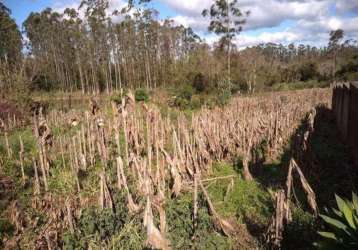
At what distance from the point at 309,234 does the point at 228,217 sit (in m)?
1.20

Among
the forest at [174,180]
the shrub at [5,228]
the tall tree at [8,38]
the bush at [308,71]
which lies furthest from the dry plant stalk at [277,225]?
the bush at [308,71]

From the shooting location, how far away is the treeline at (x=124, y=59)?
26094mm

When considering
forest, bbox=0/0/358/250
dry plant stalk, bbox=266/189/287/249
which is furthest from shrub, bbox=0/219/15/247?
dry plant stalk, bbox=266/189/287/249

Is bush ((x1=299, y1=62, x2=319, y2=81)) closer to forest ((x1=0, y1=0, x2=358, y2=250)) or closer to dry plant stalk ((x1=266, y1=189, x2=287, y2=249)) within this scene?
forest ((x1=0, y1=0, x2=358, y2=250))

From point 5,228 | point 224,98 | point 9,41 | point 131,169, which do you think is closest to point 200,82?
point 224,98

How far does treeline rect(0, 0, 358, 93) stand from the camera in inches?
1027

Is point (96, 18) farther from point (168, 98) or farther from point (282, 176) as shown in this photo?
point (282, 176)

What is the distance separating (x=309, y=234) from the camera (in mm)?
3799

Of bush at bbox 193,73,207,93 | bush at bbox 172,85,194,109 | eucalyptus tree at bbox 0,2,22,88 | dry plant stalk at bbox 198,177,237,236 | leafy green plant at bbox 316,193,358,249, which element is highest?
eucalyptus tree at bbox 0,2,22,88

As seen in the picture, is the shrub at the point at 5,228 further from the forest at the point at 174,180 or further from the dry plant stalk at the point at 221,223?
the dry plant stalk at the point at 221,223

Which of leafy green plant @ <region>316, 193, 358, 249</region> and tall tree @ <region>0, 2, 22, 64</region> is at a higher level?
tall tree @ <region>0, 2, 22, 64</region>

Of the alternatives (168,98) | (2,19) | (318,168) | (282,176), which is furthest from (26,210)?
(2,19)

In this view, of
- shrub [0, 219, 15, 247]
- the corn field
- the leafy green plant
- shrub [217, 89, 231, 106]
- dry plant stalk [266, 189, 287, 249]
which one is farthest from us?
shrub [217, 89, 231, 106]

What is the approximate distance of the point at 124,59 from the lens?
105 feet
